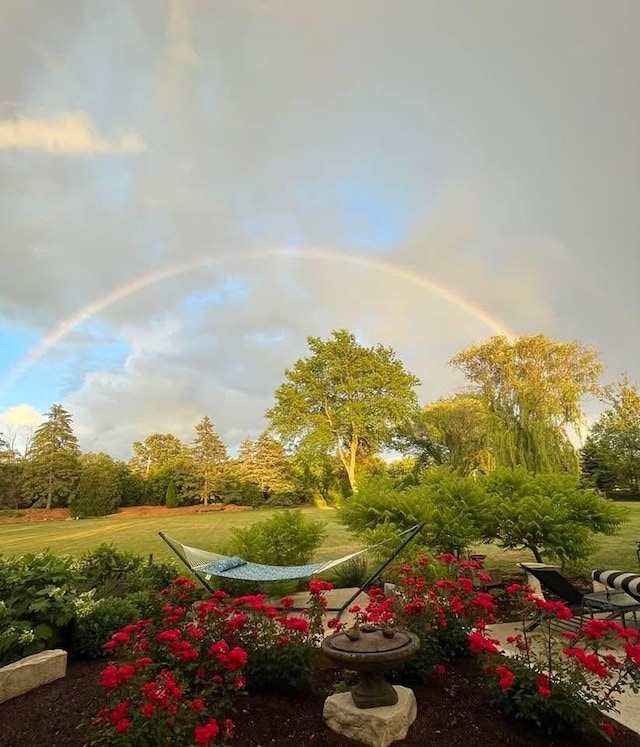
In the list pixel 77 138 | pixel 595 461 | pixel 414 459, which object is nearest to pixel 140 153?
pixel 77 138

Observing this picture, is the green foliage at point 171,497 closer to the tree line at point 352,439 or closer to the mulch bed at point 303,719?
the tree line at point 352,439

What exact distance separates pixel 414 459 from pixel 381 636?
27970 millimetres

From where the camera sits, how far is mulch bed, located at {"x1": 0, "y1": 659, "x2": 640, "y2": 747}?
2637 millimetres

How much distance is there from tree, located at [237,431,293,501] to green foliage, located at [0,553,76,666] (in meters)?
28.7

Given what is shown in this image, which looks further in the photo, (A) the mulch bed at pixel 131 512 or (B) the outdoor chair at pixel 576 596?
(A) the mulch bed at pixel 131 512

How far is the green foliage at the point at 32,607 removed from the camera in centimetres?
375

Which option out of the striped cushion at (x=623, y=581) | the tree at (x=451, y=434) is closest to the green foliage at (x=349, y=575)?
the striped cushion at (x=623, y=581)

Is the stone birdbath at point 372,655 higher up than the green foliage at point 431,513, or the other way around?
the green foliage at point 431,513

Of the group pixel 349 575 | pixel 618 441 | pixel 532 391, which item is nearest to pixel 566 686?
pixel 349 575

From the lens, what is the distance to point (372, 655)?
269cm

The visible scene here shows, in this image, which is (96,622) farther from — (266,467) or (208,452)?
(208,452)

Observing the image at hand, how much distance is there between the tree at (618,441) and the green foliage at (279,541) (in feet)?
74.1

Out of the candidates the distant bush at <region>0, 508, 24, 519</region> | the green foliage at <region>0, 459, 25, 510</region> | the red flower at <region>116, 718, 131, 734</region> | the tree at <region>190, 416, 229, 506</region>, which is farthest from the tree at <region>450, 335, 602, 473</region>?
the green foliage at <region>0, 459, 25, 510</region>

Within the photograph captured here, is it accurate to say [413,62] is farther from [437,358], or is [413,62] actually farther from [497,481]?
[437,358]
